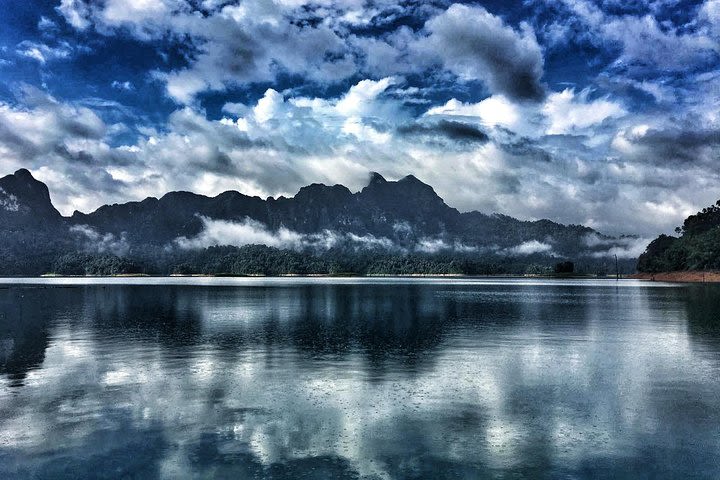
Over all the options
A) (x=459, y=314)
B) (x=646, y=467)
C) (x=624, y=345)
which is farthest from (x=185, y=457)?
(x=459, y=314)

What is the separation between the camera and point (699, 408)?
921 inches

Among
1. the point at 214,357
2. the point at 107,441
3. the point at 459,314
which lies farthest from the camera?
the point at 459,314

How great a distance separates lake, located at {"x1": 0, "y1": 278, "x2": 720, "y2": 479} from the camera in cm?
1692

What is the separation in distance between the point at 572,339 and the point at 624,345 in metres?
4.51

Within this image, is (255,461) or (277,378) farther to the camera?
(277,378)

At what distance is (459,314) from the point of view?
237ft

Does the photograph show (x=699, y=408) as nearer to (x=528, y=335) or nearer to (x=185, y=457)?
(x=185, y=457)

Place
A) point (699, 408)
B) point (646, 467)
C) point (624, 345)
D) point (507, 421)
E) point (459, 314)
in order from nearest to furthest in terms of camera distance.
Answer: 1. point (646, 467)
2. point (507, 421)
3. point (699, 408)
4. point (624, 345)
5. point (459, 314)

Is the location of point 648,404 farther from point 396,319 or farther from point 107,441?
point 396,319

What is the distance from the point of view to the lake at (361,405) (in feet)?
55.5

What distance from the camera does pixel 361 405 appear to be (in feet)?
78.1

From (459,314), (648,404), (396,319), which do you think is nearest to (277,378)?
(648,404)

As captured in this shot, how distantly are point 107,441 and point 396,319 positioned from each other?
48.0 metres

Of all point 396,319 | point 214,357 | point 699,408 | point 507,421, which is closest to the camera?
point 507,421
